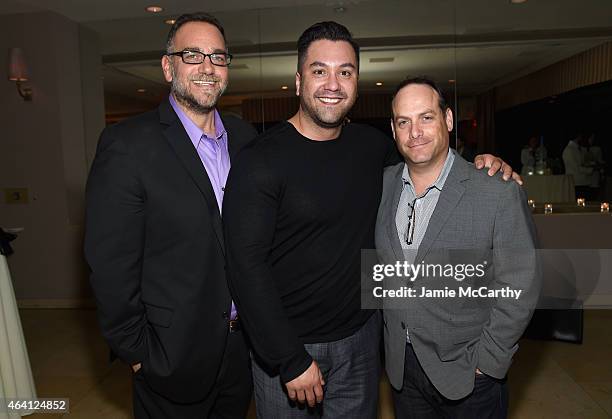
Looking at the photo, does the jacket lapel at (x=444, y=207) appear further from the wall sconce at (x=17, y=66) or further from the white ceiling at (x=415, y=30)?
the wall sconce at (x=17, y=66)

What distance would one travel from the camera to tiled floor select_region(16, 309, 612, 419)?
2910mm

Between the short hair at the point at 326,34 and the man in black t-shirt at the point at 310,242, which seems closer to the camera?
the man in black t-shirt at the point at 310,242

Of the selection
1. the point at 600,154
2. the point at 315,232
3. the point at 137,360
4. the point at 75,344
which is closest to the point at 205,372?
the point at 137,360

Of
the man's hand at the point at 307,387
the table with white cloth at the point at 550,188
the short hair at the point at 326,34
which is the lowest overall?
the man's hand at the point at 307,387

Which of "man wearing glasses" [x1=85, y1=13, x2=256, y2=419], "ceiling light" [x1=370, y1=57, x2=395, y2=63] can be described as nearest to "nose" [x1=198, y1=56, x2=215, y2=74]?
"man wearing glasses" [x1=85, y1=13, x2=256, y2=419]

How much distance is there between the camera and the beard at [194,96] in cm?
175

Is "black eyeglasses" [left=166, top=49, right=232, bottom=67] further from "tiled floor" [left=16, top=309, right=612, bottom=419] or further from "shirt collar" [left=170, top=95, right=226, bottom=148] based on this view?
"tiled floor" [left=16, top=309, right=612, bottom=419]

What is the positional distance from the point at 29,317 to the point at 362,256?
4.30 meters

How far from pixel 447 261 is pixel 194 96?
1.03 metres

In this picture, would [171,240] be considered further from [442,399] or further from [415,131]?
[442,399]

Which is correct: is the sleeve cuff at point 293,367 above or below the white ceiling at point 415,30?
below

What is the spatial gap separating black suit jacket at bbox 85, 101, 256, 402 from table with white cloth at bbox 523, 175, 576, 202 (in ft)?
12.8

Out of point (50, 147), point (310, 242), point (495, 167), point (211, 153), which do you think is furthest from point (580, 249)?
point (50, 147)

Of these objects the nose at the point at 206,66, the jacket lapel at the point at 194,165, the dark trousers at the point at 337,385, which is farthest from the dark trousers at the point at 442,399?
the nose at the point at 206,66
